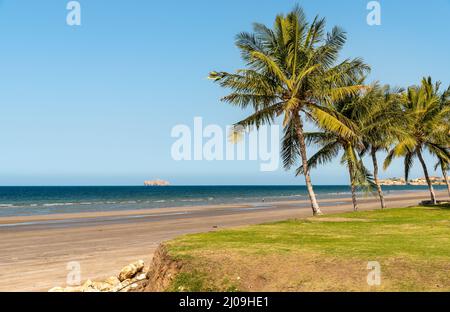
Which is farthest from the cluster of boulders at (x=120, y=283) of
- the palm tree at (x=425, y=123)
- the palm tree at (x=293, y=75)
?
the palm tree at (x=425, y=123)

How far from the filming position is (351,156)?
86.3 ft

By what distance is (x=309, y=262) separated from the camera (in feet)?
30.2

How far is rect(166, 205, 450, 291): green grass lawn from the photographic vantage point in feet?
26.6

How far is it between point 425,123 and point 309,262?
27519 millimetres

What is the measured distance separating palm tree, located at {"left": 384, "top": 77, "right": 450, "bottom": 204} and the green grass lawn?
21161mm

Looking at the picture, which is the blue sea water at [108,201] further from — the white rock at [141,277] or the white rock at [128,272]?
the white rock at [141,277]

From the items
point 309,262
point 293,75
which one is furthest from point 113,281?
point 293,75

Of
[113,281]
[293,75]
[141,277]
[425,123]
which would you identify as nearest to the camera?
[141,277]

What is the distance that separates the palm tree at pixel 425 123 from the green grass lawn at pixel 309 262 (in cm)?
2116

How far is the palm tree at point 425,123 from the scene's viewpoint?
31.9 metres

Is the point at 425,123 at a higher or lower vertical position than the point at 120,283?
higher

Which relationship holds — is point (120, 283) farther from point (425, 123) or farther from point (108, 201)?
point (108, 201)
